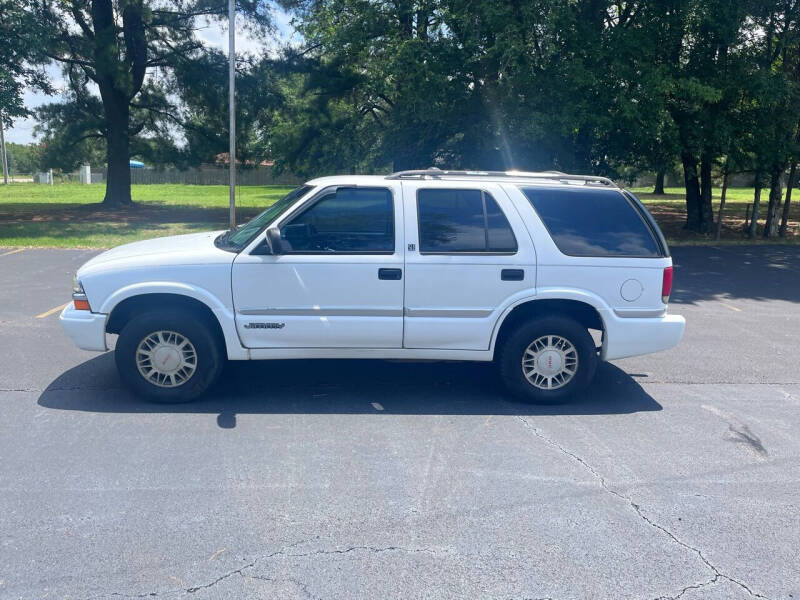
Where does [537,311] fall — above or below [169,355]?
above

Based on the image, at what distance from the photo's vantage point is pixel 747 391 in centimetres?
650

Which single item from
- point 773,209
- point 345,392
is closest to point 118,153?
point 773,209

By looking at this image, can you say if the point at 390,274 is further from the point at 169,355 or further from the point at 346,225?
the point at 169,355

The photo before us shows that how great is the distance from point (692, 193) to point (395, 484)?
1963cm

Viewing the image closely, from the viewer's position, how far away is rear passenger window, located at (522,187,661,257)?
19.4 ft

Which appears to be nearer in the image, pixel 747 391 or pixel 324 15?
pixel 747 391

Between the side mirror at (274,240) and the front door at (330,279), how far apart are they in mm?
88

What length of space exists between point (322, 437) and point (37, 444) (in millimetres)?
1920

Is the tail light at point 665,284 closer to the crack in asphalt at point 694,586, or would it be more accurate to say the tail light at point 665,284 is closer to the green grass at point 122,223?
the crack in asphalt at point 694,586

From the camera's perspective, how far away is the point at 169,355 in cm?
571

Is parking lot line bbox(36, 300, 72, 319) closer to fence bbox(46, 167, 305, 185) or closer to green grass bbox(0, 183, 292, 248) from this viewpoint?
green grass bbox(0, 183, 292, 248)

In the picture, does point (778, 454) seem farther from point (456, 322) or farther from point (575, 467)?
point (456, 322)

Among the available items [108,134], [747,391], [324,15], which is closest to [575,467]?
[747,391]

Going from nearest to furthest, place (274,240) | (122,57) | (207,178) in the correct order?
(274,240)
(122,57)
(207,178)
